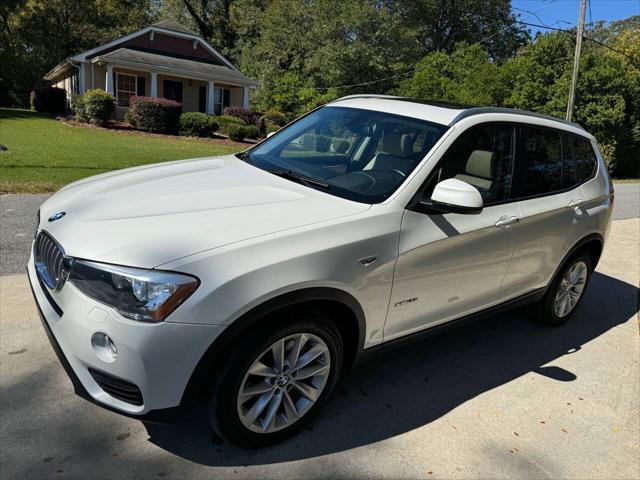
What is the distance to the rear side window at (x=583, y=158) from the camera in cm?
448

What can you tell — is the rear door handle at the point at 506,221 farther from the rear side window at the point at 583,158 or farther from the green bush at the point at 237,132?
the green bush at the point at 237,132

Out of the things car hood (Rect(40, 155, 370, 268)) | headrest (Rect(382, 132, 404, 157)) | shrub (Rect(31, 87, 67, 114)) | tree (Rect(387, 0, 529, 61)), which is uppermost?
tree (Rect(387, 0, 529, 61))

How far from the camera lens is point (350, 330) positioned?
294 cm

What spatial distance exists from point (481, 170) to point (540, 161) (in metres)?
0.75

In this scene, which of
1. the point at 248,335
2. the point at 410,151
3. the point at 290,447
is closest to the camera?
the point at 248,335

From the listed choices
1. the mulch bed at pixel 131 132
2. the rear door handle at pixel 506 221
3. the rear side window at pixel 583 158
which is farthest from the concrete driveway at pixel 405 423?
the mulch bed at pixel 131 132

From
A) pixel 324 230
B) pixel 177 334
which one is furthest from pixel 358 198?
pixel 177 334

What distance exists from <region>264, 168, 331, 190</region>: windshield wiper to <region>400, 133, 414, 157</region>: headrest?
58cm

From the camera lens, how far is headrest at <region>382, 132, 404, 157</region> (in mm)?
3434

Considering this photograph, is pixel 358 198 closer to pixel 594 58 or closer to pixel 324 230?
pixel 324 230

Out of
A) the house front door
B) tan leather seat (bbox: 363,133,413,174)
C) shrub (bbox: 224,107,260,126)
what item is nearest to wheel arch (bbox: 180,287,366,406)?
tan leather seat (bbox: 363,133,413,174)

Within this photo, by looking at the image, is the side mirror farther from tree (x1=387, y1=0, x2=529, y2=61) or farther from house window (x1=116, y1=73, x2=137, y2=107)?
tree (x1=387, y1=0, x2=529, y2=61)

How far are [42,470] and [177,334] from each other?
1.02m

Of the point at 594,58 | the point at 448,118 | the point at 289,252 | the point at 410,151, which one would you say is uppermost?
the point at 594,58
